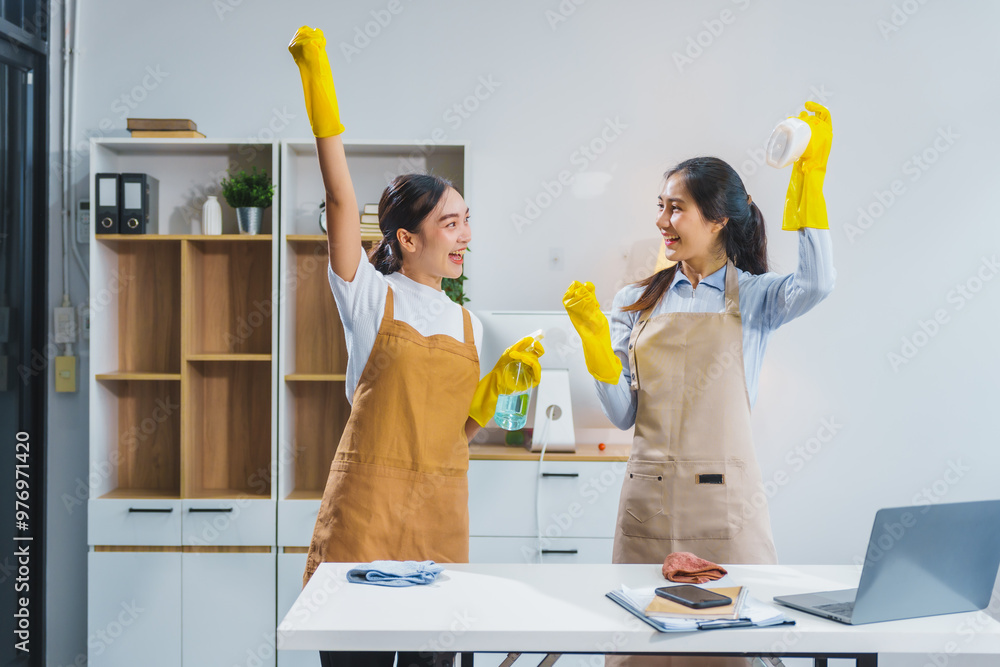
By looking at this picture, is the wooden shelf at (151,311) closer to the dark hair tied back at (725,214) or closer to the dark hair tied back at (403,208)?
the dark hair tied back at (403,208)

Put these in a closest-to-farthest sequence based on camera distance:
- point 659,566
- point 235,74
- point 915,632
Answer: point 915,632 → point 659,566 → point 235,74

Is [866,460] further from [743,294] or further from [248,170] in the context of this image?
[248,170]

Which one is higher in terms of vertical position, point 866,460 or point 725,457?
point 725,457

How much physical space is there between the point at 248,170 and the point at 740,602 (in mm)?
2493

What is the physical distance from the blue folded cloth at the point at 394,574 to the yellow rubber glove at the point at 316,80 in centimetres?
83

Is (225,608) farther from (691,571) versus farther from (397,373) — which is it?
(691,571)

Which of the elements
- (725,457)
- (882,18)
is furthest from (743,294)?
(882,18)

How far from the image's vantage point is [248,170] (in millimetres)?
2979

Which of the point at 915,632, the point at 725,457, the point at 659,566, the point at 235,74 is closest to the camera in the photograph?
the point at 915,632

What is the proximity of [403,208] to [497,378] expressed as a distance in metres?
0.46

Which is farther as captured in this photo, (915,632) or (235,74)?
(235,74)
